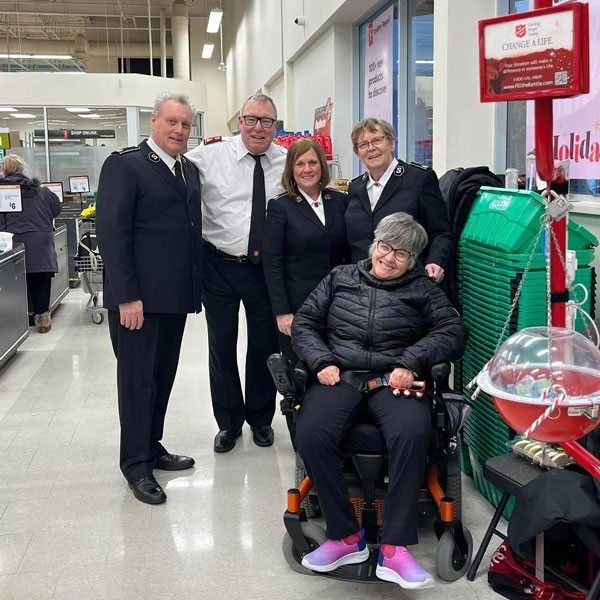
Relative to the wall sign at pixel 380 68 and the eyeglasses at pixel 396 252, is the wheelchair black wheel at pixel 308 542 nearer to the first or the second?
the eyeglasses at pixel 396 252

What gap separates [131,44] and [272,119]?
1827 centimetres

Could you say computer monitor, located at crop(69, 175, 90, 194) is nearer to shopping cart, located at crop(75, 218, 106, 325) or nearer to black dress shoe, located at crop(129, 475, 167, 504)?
shopping cart, located at crop(75, 218, 106, 325)

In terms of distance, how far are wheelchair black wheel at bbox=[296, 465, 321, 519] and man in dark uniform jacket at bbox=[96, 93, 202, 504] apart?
621 mm

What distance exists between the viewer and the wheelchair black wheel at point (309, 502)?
2723 millimetres

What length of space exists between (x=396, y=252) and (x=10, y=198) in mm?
4613

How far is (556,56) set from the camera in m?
1.71

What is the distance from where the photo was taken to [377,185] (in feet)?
9.84

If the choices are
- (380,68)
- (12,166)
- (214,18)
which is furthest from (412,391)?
(214,18)

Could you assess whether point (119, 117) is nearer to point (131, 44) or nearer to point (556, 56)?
point (131, 44)

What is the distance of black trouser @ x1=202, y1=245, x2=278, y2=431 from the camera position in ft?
11.0

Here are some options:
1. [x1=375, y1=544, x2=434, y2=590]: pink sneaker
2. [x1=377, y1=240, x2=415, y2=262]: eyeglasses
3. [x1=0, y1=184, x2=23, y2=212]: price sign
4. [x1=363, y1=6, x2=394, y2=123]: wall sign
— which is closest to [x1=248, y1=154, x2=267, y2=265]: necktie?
[x1=377, y1=240, x2=415, y2=262]: eyeglasses

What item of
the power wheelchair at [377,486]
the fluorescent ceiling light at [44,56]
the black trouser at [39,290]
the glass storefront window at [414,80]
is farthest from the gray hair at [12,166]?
the fluorescent ceiling light at [44,56]

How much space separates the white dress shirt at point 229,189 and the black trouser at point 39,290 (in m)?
3.60

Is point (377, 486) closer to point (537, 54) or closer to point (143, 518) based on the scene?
point (143, 518)
